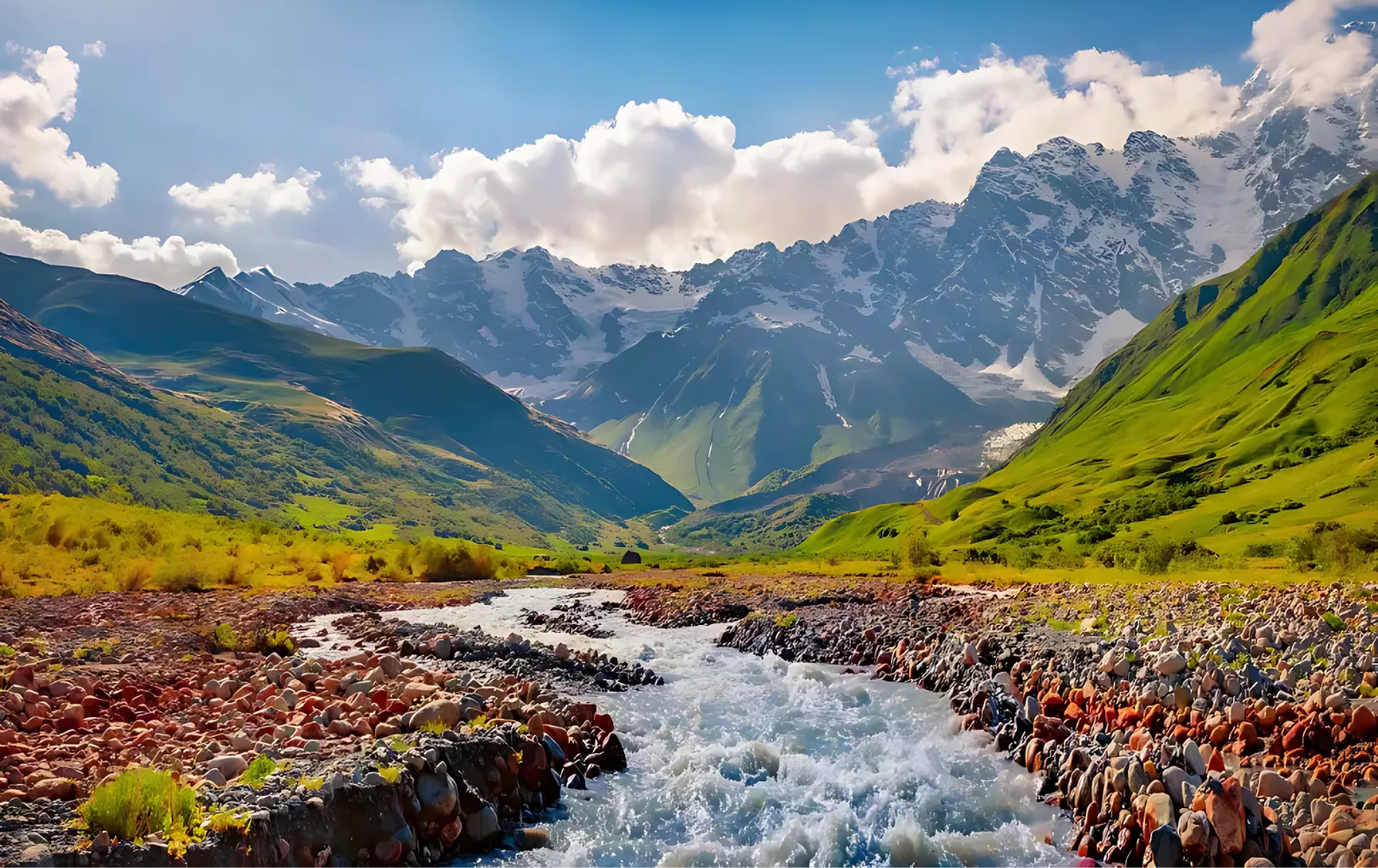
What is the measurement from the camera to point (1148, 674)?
863 inches

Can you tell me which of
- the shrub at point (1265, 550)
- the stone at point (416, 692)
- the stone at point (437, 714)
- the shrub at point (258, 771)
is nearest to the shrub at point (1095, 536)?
the shrub at point (1265, 550)

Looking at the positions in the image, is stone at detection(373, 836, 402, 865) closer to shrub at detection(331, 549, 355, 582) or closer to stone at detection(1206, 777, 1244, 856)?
stone at detection(1206, 777, 1244, 856)

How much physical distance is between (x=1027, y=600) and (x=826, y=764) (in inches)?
1019

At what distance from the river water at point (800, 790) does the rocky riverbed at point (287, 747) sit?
4.63 ft

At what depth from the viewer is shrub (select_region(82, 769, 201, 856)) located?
38.9 feet

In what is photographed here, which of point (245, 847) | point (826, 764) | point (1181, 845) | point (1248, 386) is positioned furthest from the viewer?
point (1248, 386)

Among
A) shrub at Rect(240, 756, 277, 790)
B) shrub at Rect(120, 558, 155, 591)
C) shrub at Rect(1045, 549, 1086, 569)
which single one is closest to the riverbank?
shrub at Rect(240, 756, 277, 790)

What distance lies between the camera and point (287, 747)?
16750 millimetres

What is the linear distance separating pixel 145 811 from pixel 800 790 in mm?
15581

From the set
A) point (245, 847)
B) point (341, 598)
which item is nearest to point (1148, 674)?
point (245, 847)

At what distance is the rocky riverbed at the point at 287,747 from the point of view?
42.4 feet

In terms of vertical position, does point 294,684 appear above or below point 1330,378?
below

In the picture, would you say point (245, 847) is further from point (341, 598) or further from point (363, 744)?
point (341, 598)

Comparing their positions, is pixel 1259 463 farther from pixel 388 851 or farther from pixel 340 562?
pixel 388 851
